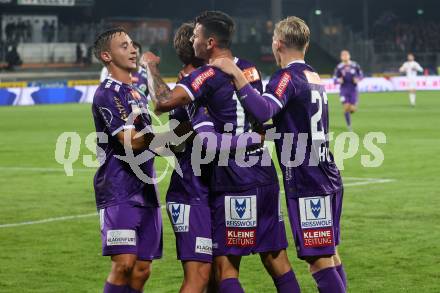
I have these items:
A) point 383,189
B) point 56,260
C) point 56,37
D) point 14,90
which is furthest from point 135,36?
point 56,260

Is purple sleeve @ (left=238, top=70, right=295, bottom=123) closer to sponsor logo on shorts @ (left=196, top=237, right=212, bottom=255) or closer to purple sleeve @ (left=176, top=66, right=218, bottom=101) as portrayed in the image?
purple sleeve @ (left=176, top=66, right=218, bottom=101)

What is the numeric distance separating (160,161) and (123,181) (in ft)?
44.4

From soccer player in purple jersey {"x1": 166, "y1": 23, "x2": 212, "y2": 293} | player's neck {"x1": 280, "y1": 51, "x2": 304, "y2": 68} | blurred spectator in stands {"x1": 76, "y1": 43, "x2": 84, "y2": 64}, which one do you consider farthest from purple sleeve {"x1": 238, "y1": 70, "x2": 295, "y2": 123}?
blurred spectator in stands {"x1": 76, "y1": 43, "x2": 84, "y2": 64}

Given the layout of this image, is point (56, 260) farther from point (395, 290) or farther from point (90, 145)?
point (90, 145)

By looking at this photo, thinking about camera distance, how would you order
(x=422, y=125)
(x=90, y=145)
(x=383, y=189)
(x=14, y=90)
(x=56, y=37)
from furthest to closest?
1. (x=56, y=37)
2. (x=14, y=90)
3. (x=422, y=125)
4. (x=90, y=145)
5. (x=383, y=189)

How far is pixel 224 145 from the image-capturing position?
662 cm

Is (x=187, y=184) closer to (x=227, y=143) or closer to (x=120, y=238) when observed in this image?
(x=227, y=143)

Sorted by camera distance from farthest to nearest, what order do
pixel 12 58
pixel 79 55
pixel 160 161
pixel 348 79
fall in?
pixel 79 55 < pixel 12 58 < pixel 348 79 < pixel 160 161

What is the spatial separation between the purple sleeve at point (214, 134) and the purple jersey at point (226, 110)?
30 millimetres

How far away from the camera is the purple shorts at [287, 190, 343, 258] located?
684 centimetres

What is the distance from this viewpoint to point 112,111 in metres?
6.77

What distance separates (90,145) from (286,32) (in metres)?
16.1

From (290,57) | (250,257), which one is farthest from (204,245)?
(250,257)

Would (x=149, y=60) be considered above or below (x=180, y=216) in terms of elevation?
above
